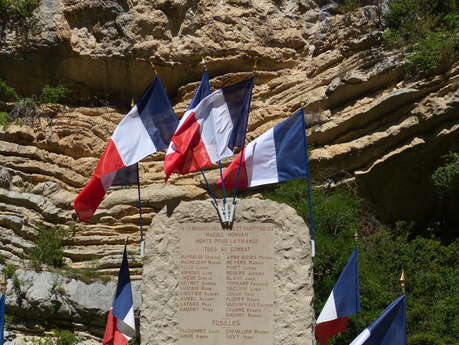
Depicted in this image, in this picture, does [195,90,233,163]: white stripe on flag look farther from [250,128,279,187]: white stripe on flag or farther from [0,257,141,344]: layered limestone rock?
[0,257,141,344]: layered limestone rock

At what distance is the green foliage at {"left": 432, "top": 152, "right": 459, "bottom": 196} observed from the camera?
1512 centimetres

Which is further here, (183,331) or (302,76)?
(302,76)

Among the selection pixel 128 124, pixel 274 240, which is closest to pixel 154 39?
pixel 128 124

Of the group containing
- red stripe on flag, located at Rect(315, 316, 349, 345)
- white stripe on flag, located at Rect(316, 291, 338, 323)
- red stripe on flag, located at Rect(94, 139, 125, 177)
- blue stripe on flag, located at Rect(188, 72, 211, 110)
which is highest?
blue stripe on flag, located at Rect(188, 72, 211, 110)

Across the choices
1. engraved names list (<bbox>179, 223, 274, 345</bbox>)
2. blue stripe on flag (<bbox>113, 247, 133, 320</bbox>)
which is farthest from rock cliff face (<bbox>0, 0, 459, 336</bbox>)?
engraved names list (<bbox>179, 223, 274, 345</bbox>)

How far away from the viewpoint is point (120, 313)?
9.74 meters

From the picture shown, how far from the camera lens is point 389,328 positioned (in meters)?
8.70

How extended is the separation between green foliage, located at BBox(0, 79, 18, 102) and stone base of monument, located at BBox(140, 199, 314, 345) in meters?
9.06

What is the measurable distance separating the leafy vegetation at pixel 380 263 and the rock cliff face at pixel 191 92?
32.1 inches

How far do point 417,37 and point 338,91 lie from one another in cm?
176

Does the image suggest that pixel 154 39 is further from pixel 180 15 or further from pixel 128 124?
pixel 128 124

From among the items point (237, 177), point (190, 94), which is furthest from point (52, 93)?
point (237, 177)

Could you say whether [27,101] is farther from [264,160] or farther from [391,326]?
[391,326]

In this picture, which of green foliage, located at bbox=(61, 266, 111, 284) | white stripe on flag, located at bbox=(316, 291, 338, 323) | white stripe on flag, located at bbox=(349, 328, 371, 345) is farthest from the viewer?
green foliage, located at bbox=(61, 266, 111, 284)
